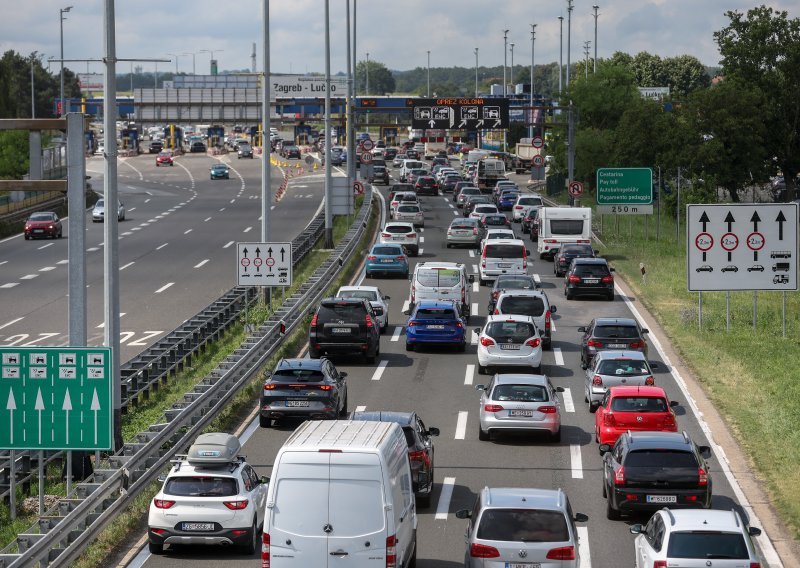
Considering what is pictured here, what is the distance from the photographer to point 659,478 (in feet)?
71.3

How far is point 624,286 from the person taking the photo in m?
55.5

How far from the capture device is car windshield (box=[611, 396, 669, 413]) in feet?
90.0

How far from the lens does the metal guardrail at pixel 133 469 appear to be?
18.2 m

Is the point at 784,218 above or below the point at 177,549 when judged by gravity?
above

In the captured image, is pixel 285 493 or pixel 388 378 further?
pixel 388 378

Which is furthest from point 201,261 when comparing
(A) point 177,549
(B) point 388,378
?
(A) point 177,549

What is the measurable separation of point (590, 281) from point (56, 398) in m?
31.8

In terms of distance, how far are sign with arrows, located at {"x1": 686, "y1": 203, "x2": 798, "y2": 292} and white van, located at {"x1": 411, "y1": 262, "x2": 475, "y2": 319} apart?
24.0ft

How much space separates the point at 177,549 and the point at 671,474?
758 centimetres

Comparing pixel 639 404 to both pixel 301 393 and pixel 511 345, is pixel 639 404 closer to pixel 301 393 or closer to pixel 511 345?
pixel 301 393

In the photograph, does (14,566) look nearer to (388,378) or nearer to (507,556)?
(507,556)

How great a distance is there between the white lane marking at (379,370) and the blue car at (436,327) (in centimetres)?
141

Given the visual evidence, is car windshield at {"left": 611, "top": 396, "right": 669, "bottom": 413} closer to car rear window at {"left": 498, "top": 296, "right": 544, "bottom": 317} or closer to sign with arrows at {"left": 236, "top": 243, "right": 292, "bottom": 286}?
car rear window at {"left": 498, "top": 296, "right": 544, "bottom": 317}

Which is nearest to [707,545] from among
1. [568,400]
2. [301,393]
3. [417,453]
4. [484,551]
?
[484,551]
